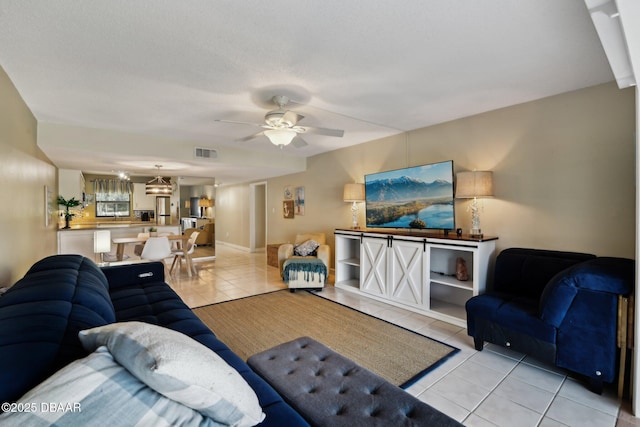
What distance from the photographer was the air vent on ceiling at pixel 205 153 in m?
5.00

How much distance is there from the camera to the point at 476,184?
3.30m

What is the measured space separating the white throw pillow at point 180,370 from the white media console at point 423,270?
2912mm

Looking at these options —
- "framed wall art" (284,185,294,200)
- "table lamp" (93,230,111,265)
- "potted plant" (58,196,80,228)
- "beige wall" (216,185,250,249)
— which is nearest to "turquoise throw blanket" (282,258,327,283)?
"framed wall art" (284,185,294,200)

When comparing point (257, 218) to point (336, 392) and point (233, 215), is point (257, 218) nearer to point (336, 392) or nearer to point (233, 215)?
point (233, 215)

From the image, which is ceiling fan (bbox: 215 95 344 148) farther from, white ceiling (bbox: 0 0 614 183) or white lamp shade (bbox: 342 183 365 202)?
white lamp shade (bbox: 342 183 365 202)

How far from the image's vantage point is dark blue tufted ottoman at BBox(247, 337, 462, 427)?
1.32m

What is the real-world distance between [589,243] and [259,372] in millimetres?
3154

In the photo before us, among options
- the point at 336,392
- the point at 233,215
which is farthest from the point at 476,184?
the point at 233,215

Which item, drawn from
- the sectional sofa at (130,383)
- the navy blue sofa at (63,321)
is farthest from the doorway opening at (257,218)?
the sectional sofa at (130,383)

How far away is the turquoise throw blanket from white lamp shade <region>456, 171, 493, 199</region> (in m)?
2.26

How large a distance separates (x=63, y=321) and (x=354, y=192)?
4013 mm

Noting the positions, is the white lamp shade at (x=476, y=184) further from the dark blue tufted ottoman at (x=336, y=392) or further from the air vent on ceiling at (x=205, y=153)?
the air vent on ceiling at (x=205, y=153)

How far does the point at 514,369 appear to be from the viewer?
2.46m

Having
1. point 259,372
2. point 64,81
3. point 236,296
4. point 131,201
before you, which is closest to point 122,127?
point 64,81
